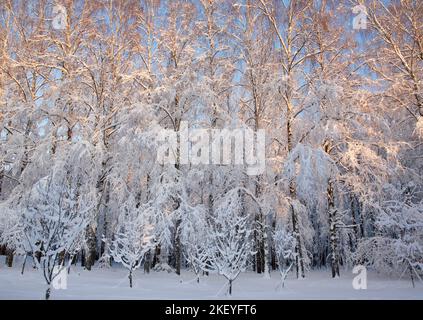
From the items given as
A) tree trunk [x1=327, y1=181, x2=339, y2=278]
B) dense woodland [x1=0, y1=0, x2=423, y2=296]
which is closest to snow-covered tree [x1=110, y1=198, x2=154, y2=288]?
dense woodland [x1=0, y1=0, x2=423, y2=296]

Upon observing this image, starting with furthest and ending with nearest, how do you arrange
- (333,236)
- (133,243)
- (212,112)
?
(212,112), (333,236), (133,243)

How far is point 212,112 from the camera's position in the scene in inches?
682

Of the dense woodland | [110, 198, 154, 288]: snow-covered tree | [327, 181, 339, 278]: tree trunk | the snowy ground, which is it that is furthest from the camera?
[327, 181, 339, 278]: tree trunk

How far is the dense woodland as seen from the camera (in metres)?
14.6

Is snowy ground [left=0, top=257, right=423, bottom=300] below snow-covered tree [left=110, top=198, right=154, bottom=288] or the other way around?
below

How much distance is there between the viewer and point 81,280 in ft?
43.8

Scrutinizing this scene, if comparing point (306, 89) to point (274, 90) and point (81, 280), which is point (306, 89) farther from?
point (81, 280)

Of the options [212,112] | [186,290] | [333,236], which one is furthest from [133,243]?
[333,236]

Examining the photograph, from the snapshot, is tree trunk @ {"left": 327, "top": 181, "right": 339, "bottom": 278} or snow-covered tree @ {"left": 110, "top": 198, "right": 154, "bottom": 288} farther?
tree trunk @ {"left": 327, "top": 181, "right": 339, "bottom": 278}

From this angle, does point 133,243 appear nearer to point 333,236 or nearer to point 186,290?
point 186,290

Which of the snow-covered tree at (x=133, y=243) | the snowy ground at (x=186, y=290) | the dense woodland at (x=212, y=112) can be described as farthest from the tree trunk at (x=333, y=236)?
the snow-covered tree at (x=133, y=243)

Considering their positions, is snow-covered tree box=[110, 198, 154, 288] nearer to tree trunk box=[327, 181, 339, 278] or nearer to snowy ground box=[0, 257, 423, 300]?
snowy ground box=[0, 257, 423, 300]

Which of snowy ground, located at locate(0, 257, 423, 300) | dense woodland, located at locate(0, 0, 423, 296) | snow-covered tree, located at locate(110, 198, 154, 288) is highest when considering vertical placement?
dense woodland, located at locate(0, 0, 423, 296)
